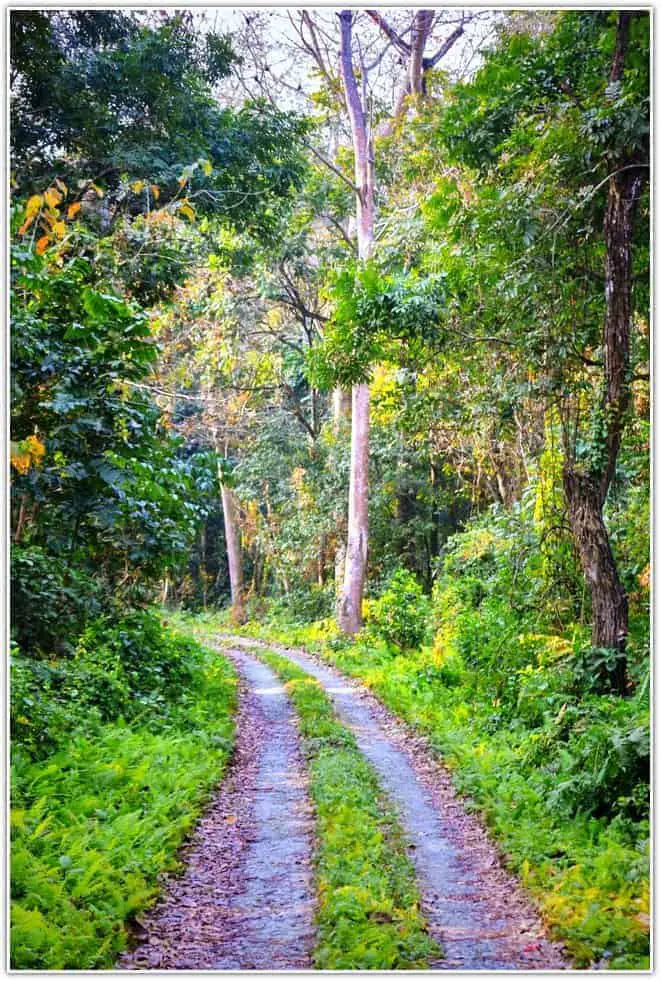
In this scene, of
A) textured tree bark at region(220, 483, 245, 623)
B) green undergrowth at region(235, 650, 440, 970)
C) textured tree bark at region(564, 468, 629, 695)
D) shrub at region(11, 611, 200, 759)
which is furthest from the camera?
textured tree bark at region(220, 483, 245, 623)

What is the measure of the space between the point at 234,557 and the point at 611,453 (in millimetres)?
17382

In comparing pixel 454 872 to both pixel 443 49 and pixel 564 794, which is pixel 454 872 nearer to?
pixel 564 794

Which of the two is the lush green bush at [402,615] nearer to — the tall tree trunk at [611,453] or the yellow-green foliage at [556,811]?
the yellow-green foliage at [556,811]

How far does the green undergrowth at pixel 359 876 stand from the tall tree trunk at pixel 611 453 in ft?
7.00

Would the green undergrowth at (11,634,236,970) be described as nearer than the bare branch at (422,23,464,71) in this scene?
Yes

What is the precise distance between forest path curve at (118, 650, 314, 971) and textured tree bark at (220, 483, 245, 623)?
1471 centimetres

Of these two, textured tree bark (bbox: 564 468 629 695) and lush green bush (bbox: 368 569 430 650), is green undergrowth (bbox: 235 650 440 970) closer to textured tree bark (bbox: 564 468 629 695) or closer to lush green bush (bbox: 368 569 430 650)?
textured tree bark (bbox: 564 468 629 695)

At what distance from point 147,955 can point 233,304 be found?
14.9 m

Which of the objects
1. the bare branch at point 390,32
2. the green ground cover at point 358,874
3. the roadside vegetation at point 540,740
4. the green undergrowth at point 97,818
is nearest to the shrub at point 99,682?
the green undergrowth at point 97,818

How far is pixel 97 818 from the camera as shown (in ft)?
17.1

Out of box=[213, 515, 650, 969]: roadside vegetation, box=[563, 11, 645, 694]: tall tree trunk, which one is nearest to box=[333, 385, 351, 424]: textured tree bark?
box=[213, 515, 650, 969]: roadside vegetation

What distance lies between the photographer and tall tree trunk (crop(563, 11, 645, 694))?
19.4 feet

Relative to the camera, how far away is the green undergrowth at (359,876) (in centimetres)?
364

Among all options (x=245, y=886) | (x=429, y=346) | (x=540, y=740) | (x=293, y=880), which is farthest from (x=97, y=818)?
(x=429, y=346)
